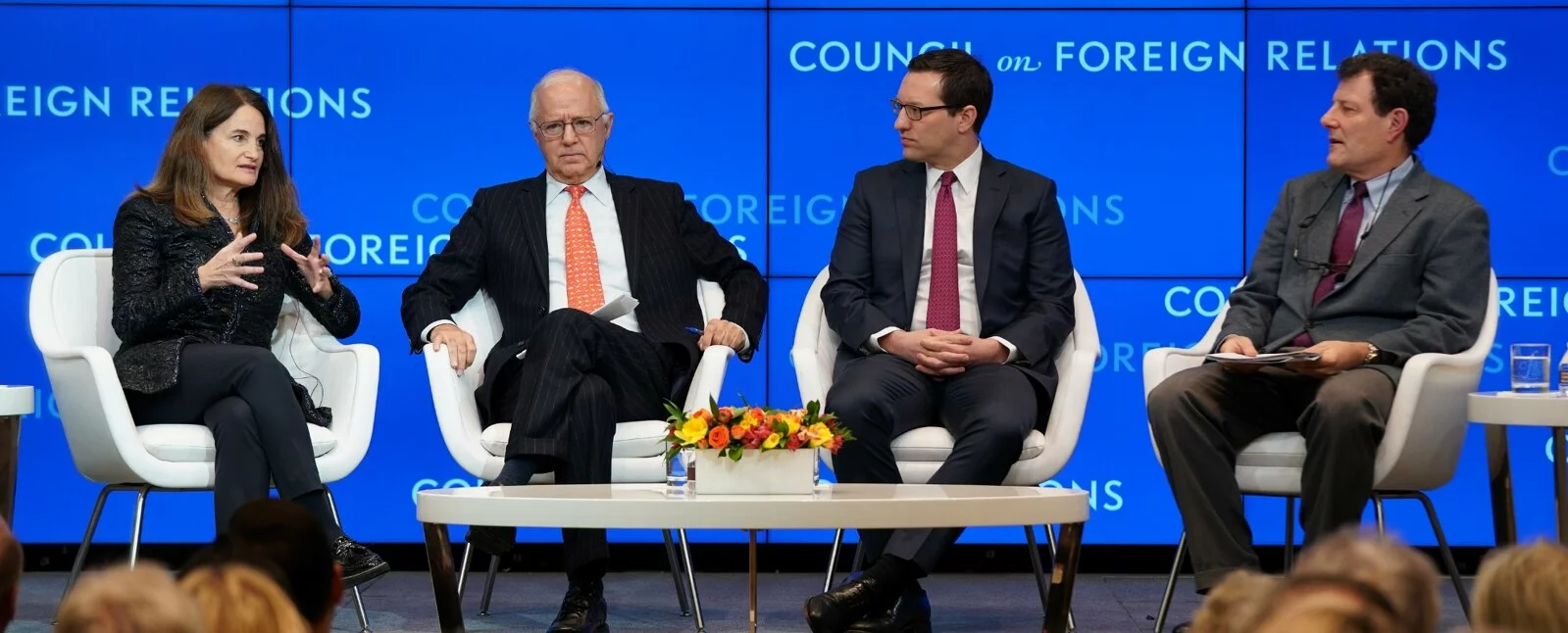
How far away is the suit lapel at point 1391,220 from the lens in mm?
3900

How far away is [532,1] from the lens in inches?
204

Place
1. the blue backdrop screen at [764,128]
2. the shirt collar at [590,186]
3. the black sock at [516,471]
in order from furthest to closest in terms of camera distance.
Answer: the blue backdrop screen at [764,128] < the shirt collar at [590,186] < the black sock at [516,471]

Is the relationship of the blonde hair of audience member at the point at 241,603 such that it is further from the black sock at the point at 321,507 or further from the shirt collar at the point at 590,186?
the shirt collar at the point at 590,186

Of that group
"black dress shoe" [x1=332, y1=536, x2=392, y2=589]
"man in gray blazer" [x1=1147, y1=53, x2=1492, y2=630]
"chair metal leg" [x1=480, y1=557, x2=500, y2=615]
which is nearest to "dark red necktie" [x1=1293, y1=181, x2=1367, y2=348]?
"man in gray blazer" [x1=1147, y1=53, x2=1492, y2=630]

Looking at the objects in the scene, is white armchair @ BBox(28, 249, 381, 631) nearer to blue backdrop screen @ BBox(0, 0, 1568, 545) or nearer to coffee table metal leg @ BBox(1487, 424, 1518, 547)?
blue backdrop screen @ BBox(0, 0, 1568, 545)

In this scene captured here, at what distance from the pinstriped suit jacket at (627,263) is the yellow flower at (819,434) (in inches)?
44.4

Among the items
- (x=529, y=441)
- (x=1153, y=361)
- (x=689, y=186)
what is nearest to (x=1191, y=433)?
(x=1153, y=361)

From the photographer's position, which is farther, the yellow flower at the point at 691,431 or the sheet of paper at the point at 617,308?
the sheet of paper at the point at 617,308

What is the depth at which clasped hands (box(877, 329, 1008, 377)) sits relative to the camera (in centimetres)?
403

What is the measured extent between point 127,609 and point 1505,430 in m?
3.15

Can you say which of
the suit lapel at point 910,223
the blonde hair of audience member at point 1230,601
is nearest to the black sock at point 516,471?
the suit lapel at point 910,223

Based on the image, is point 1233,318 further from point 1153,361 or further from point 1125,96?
point 1125,96

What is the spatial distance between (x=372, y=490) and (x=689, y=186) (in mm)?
1291

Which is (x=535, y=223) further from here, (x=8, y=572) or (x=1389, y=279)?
(x=8, y=572)
